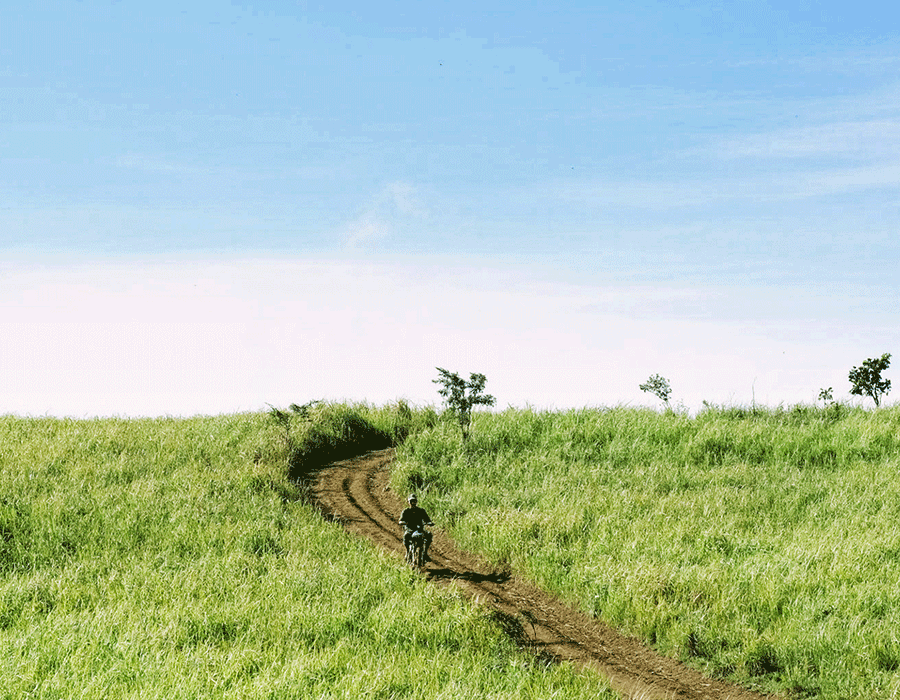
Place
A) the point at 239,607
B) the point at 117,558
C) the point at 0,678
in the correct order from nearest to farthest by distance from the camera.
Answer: the point at 0,678
the point at 239,607
the point at 117,558

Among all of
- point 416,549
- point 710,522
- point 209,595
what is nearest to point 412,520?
point 416,549

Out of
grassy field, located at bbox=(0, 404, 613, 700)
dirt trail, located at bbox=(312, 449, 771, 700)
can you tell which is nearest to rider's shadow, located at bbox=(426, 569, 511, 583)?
dirt trail, located at bbox=(312, 449, 771, 700)

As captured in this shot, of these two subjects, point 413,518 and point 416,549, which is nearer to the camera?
point 416,549

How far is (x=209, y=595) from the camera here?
447 inches

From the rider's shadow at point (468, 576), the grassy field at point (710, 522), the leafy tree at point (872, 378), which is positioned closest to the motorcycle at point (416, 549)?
the rider's shadow at point (468, 576)

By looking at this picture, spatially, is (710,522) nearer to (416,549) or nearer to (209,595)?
(416,549)

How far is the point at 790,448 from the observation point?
20.5 meters

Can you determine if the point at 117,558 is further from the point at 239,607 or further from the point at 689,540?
the point at 689,540

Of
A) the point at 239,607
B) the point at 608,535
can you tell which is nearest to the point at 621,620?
the point at 608,535

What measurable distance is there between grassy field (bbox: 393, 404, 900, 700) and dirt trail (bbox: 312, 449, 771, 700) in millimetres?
283

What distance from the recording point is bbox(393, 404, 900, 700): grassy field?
1051 centimetres

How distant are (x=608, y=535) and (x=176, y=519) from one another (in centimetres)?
899

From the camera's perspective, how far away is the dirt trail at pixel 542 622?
9992 mm

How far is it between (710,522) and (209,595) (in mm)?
10079
